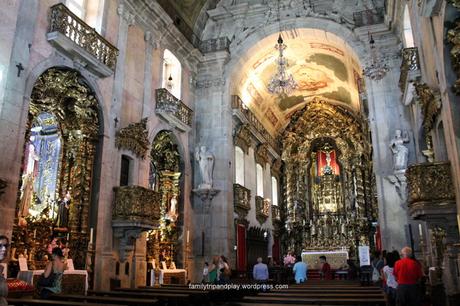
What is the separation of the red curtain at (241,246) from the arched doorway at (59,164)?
7431 millimetres

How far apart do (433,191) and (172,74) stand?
10497 mm

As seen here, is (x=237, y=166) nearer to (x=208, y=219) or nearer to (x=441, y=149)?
(x=208, y=219)

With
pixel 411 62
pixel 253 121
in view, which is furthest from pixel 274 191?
pixel 411 62

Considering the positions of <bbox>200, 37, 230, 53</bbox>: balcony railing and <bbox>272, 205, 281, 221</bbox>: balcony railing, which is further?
<bbox>272, 205, 281, 221</bbox>: balcony railing

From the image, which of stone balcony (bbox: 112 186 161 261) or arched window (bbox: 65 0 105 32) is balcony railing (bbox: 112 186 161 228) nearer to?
stone balcony (bbox: 112 186 161 261)

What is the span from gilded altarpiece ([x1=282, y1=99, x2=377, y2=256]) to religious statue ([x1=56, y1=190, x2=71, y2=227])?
49.3 ft

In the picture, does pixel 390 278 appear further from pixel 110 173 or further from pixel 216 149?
pixel 216 149

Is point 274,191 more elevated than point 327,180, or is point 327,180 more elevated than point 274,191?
point 327,180

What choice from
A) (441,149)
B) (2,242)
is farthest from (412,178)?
(2,242)

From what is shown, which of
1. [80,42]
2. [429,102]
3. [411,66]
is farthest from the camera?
[411,66]

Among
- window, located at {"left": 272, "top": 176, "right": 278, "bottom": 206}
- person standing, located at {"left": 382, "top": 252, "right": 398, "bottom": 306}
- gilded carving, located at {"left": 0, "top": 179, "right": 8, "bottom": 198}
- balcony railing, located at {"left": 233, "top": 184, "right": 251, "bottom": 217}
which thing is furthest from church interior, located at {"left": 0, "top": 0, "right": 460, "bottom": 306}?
window, located at {"left": 272, "top": 176, "right": 278, "bottom": 206}

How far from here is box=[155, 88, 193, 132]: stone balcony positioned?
13.6 metres

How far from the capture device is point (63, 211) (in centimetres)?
1030

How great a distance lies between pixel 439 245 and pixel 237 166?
10.1 m
